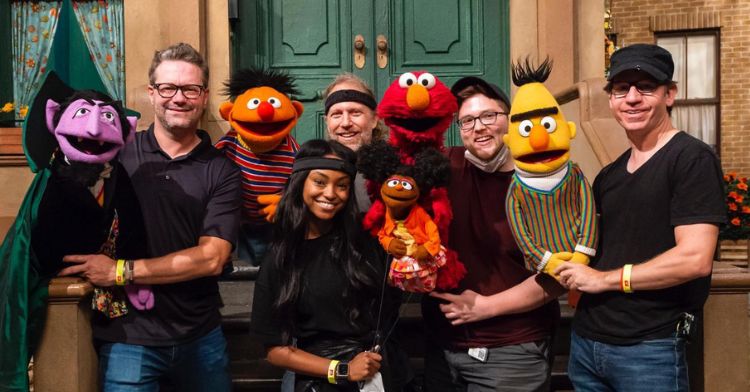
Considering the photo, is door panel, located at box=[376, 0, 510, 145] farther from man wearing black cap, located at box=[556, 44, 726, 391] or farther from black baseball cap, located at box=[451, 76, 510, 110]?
man wearing black cap, located at box=[556, 44, 726, 391]

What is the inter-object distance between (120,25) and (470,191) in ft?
17.4

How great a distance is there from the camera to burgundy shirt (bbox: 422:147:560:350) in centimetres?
306

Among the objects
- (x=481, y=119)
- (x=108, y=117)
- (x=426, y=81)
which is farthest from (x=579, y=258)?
(x=108, y=117)

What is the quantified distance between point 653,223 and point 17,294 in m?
2.33

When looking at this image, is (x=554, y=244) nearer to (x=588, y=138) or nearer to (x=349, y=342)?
(x=349, y=342)

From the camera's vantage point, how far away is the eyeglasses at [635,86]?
9.71 feet

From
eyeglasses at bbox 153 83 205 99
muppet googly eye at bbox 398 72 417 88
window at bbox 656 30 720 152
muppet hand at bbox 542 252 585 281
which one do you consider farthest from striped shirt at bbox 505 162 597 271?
window at bbox 656 30 720 152

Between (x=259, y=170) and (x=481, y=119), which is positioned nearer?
(x=481, y=119)

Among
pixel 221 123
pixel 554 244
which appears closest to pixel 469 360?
pixel 554 244

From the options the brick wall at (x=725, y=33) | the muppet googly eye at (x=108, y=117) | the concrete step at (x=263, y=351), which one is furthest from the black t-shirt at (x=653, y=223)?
the brick wall at (x=725, y=33)

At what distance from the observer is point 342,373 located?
2.98 meters

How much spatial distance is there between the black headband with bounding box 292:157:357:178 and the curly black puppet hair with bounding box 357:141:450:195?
14cm

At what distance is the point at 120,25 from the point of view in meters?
7.53

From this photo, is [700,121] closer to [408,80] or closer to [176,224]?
[408,80]
